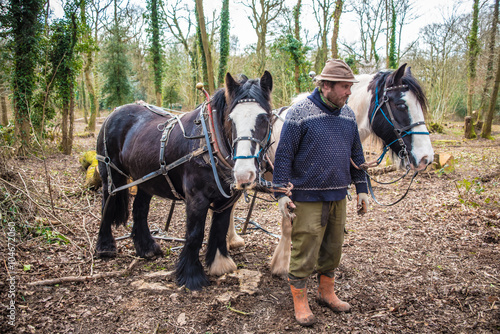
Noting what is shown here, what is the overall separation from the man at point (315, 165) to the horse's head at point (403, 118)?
2.74 ft

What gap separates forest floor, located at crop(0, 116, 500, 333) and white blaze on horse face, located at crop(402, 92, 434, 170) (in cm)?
129

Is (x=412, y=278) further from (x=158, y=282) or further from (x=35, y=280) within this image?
(x=35, y=280)

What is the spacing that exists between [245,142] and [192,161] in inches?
31.9

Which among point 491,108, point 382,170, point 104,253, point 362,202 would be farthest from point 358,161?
point 491,108

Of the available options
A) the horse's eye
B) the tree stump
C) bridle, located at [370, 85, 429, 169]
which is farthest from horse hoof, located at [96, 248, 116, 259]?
the tree stump

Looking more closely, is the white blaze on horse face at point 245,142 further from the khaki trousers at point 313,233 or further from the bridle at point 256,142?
the khaki trousers at point 313,233

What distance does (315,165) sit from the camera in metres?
2.32

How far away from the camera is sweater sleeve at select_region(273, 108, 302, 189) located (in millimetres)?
2303

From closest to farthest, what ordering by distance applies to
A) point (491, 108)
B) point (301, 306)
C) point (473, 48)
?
point (301, 306)
point (491, 108)
point (473, 48)

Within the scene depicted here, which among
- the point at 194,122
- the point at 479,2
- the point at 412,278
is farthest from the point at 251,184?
the point at 479,2

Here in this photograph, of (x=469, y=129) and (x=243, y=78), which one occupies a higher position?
(x=243, y=78)

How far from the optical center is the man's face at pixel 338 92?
7.59ft

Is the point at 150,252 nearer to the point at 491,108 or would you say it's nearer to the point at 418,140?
the point at 418,140

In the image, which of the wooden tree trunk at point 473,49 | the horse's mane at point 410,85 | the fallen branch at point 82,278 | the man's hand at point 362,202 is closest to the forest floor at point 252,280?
the fallen branch at point 82,278
